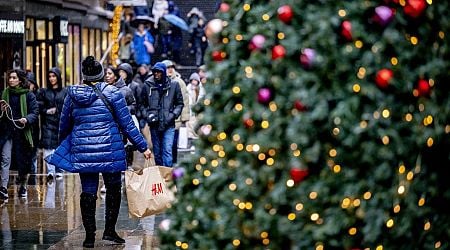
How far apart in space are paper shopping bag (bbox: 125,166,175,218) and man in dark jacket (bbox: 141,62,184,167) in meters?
6.50

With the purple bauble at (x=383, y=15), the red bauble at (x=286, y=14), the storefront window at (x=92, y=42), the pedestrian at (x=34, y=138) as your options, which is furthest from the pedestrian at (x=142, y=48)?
the purple bauble at (x=383, y=15)

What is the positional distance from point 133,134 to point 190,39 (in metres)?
28.3

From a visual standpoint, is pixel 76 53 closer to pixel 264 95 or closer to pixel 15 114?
pixel 15 114

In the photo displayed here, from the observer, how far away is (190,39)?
40906 mm

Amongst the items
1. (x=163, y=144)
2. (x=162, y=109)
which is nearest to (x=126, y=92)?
(x=162, y=109)

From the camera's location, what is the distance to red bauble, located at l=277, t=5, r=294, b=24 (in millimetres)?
5891

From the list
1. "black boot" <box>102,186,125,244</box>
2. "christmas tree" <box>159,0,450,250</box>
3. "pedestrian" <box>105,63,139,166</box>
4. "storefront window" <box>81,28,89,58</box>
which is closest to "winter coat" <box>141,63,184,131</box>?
"pedestrian" <box>105,63,139,166</box>

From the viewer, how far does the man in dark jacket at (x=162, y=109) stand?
19.3 meters

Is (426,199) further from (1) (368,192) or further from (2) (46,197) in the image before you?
(2) (46,197)

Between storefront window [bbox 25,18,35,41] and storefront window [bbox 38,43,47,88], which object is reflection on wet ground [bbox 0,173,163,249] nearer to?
storefront window [bbox 25,18,35,41]

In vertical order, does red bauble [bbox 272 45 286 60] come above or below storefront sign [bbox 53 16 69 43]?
below

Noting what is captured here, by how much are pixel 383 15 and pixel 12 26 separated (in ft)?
72.2

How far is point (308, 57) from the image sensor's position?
18.9 ft

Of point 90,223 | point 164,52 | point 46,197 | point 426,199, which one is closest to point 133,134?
point 90,223
